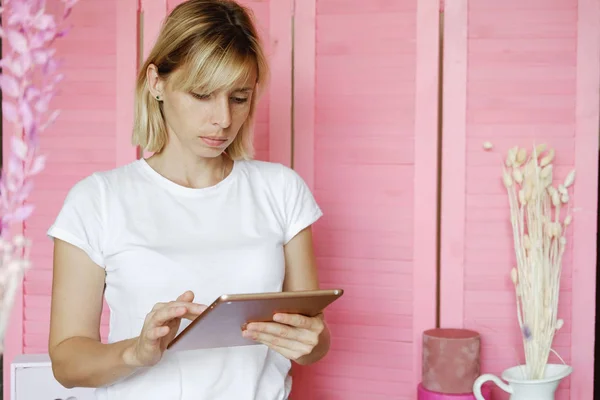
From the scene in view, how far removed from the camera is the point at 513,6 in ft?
7.02

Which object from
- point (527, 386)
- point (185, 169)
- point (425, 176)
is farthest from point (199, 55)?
point (527, 386)

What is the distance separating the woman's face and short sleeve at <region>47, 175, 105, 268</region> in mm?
212

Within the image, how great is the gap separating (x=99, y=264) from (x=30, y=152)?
107cm

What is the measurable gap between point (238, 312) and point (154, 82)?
2.03 ft

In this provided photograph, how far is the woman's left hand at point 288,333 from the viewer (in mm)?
1251

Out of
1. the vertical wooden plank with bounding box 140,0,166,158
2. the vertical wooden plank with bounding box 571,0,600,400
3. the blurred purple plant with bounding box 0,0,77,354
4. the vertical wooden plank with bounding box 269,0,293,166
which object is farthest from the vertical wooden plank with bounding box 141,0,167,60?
the blurred purple plant with bounding box 0,0,77,354

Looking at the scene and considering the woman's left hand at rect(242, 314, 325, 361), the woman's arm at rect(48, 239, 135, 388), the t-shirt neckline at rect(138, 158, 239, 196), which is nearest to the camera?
the woman's left hand at rect(242, 314, 325, 361)

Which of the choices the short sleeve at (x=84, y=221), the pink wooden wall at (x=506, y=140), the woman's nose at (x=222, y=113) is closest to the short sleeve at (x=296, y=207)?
the woman's nose at (x=222, y=113)

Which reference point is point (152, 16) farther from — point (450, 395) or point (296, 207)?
point (450, 395)

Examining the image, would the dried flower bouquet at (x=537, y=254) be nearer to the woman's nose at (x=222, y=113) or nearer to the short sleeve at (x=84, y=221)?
the woman's nose at (x=222, y=113)

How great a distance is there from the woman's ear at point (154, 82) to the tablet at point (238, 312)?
1.80 ft

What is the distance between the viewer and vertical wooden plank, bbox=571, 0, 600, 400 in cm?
211

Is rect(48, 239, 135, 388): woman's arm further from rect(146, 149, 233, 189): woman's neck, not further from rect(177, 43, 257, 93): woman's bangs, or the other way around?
rect(177, 43, 257, 93): woman's bangs

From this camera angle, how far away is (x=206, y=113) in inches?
58.2
